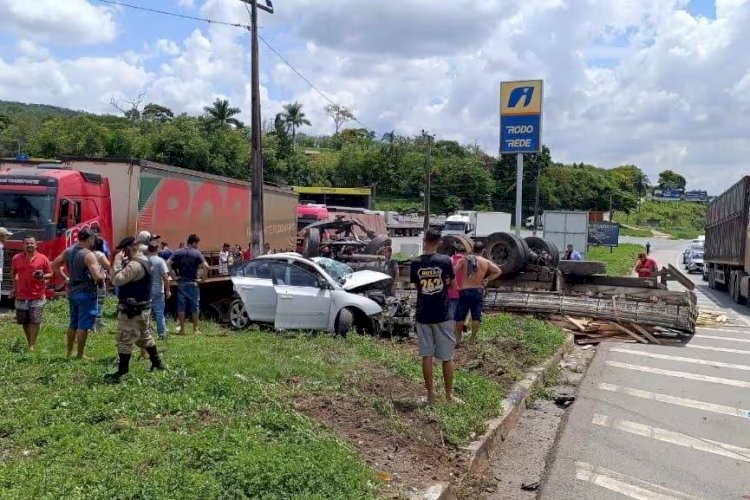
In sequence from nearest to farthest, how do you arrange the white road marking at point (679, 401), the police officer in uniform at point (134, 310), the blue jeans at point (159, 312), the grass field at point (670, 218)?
1. the police officer in uniform at point (134, 310)
2. the white road marking at point (679, 401)
3. the blue jeans at point (159, 312)
4. the grass field at point (670, 218)

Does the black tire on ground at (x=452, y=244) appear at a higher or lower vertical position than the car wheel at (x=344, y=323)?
higher

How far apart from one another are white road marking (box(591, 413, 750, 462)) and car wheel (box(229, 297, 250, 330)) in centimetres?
694

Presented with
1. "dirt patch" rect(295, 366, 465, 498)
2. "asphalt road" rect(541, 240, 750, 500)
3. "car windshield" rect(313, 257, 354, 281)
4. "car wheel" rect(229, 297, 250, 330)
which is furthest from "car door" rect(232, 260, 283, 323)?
"asphalt road" rect(541, 240, 750, 500)

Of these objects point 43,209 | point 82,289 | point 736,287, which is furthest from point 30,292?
point 736,287

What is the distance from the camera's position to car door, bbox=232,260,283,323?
1275 cm

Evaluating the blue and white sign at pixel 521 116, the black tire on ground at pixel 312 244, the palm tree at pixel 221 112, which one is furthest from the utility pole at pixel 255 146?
the palm tree at pixel 221 112

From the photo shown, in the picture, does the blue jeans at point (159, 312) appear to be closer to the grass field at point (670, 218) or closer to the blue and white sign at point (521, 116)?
the blue and white sign at point (521, 116)

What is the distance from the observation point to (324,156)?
88938 mm

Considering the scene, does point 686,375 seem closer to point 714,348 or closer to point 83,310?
point 714,348

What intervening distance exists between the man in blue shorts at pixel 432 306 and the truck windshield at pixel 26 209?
10386 mm

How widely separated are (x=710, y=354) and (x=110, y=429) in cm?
1050

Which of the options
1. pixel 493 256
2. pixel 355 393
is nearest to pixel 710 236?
pixel 493 256

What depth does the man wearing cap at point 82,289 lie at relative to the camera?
873cm

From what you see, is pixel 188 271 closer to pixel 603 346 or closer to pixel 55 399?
pixel 55 399
